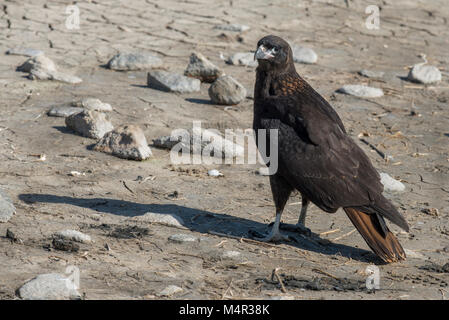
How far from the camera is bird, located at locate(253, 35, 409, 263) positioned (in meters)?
5.42

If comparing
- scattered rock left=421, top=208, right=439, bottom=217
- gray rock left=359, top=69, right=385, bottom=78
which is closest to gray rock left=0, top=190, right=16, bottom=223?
scattered rock left=421, top=208, right=439, bottom=217

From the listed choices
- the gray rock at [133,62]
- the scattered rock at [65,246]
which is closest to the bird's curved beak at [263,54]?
the scattered rock at [65,246]

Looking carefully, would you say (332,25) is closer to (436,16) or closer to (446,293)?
(436,16)

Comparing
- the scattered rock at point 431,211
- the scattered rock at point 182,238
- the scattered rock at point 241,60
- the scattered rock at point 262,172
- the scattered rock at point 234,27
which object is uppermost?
the scattered rock at point 234,27

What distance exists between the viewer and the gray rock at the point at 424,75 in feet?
33.8

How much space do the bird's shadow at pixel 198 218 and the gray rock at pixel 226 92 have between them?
269 centimetres

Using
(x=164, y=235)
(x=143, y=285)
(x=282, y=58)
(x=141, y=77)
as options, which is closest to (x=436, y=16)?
(x=141, y=77)

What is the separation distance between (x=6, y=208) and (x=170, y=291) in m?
1.66

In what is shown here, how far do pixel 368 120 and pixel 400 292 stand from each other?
4.14 metres

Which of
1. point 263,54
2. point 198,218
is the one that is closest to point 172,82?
point 263,54

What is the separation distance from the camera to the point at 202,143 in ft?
24.3

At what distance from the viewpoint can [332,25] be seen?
12.4 metres

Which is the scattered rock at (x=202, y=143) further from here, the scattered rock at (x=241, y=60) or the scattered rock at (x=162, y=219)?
the scattered rock at (x=241, y=60)

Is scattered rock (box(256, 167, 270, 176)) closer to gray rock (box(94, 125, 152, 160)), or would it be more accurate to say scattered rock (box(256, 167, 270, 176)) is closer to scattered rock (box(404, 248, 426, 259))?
gray rock (box(94, 125, 152, 160))
